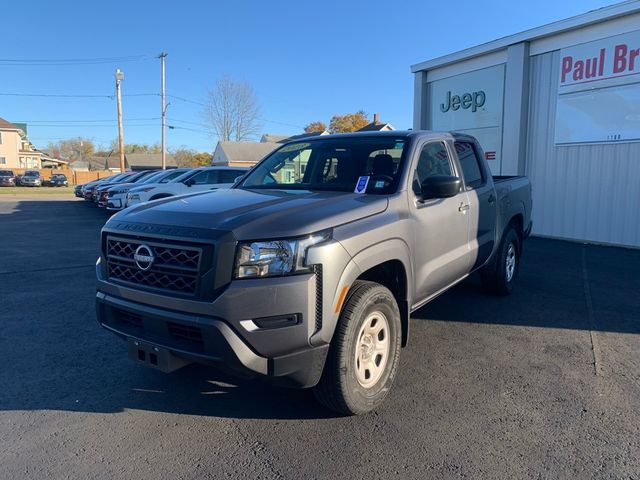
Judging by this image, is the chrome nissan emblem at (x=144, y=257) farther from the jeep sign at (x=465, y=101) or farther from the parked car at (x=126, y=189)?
the parked car at (x=126, y=189)

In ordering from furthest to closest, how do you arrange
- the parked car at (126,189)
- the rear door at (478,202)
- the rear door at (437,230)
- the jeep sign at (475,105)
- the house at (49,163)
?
the house at (49,163), the parked car at (126,189), the jeep sign at (475,105), the rear door at (478,202), the rear door at (437,230)

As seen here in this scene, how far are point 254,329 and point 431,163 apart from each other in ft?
8.07

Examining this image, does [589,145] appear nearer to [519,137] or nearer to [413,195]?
[519,137]

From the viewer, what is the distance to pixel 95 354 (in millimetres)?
4391

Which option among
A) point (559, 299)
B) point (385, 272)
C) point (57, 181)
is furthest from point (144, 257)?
point (57, 181)

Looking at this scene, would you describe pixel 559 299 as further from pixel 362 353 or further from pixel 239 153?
pixel 239 153

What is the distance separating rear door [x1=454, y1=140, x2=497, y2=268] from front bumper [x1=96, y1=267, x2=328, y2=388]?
2.65 m

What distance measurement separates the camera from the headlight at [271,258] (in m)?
2.80

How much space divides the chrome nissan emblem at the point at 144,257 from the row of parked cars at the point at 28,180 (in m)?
55.4

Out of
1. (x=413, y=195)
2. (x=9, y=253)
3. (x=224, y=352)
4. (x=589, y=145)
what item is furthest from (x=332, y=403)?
(x=589, y=145)

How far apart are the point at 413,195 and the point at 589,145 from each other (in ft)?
29.0

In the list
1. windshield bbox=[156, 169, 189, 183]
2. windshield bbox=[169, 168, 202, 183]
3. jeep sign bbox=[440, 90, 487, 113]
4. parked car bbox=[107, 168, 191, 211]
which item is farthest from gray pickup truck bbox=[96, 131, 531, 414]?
windshield bbox=[156, 169, 189, 183]

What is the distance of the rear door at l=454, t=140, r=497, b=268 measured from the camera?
4.96 metres

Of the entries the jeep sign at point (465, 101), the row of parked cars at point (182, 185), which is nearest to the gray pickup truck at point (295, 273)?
the jeep sign at point (465, 101)
